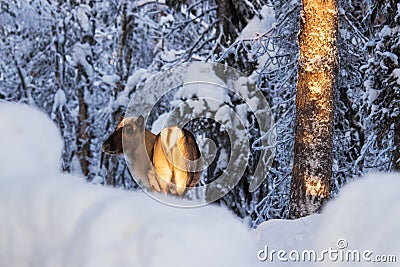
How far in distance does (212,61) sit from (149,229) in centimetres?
736

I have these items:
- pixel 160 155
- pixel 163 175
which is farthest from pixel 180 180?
pixel 160 155

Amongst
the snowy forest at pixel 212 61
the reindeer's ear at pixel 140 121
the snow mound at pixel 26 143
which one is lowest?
the snowy forest at pixel 212 61

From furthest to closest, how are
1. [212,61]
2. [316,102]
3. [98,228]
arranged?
[212,61], [316,102], [98,228]

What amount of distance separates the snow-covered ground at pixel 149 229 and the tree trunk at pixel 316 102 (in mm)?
2493

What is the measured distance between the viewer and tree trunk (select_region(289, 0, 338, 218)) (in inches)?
215

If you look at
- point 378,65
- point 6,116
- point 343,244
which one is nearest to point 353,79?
point 378,65

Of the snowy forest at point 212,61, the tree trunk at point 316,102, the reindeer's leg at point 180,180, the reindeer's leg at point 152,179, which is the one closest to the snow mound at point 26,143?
the snowy forest at point 212,61

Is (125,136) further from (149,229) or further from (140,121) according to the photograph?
(149,229)

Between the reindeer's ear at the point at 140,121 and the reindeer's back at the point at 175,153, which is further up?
the reindeer's ear at the point at 140,121

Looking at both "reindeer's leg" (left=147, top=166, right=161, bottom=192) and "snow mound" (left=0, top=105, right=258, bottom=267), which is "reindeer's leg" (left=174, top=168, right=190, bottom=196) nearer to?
"reindeer's leg" (left=147, top=166, right=161, bottom=192)

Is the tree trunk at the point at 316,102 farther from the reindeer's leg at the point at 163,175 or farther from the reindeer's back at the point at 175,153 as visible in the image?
the reindeer's leg at the point at 163,175

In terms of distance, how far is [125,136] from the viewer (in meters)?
5.06

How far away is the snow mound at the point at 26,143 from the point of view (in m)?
3.14

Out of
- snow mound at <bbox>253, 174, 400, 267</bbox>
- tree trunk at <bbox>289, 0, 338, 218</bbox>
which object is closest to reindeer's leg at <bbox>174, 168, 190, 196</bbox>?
tree trunk at <bbox>289, 0, 338, 218</bbox>
